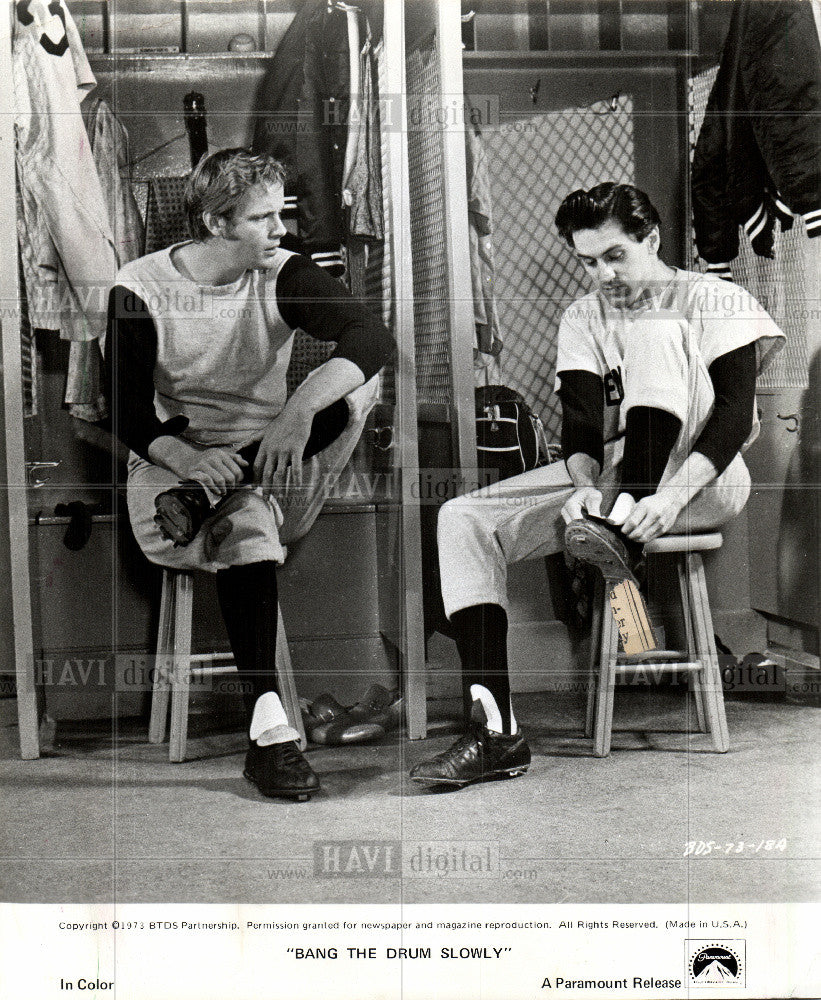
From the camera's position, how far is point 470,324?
217 centimetres

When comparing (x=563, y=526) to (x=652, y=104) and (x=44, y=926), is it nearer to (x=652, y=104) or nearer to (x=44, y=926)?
(x=652, y=104)

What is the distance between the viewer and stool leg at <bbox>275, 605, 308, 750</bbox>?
7.10 feet

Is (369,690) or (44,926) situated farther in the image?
(369,690)

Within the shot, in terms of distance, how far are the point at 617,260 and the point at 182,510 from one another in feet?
3.83

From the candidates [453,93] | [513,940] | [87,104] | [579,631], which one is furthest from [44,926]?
[453,93]

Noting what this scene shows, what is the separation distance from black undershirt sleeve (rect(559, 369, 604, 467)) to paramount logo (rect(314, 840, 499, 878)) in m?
0.93

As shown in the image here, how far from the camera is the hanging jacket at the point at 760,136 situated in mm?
2119

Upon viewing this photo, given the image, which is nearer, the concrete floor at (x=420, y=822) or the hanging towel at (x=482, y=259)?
the concrete floor at (x=420, y=822)

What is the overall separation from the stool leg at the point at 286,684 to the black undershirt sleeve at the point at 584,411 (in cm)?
82

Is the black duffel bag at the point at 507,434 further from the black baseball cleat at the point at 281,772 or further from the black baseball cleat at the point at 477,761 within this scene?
the black baseball cleat at the point at 281,772

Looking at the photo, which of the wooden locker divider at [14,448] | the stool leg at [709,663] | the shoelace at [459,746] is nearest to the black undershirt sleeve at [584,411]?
the stool leg at [709,663]

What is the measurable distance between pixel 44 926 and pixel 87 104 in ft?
5.97

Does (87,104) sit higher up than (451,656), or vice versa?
(87,104)

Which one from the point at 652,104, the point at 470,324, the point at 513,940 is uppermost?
the point at 652,104
